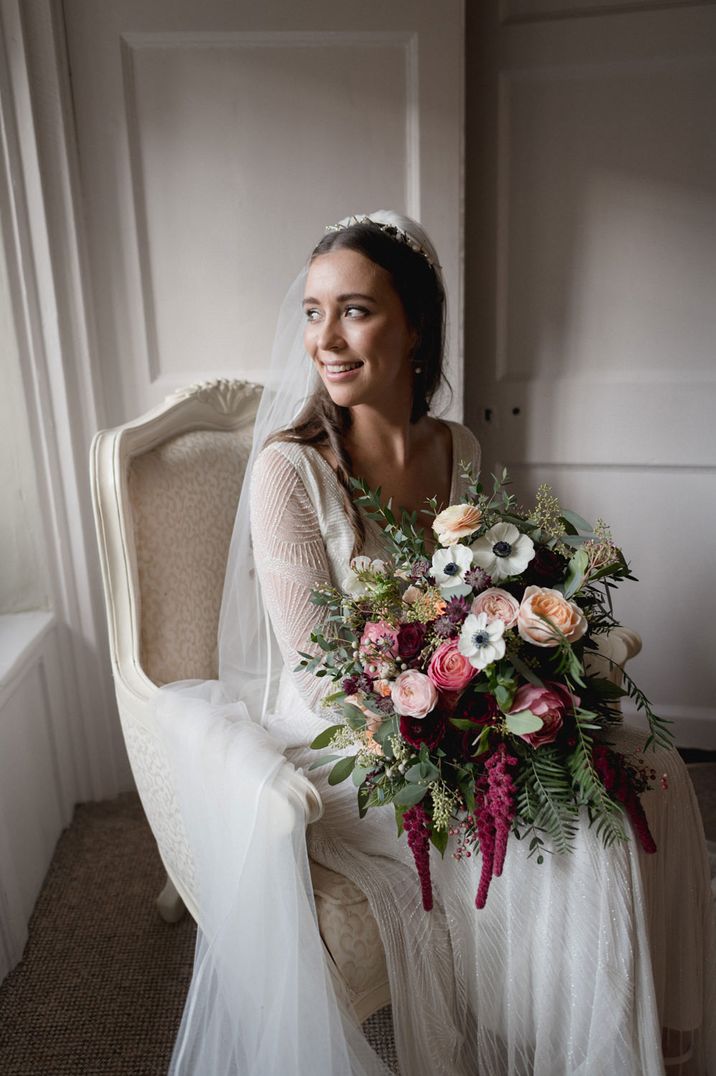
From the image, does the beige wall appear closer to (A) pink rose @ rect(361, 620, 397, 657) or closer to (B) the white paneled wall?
(B) the white paneled wall

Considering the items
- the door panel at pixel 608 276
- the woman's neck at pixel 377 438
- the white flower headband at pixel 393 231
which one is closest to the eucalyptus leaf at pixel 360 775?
the woman's neck at pixel 377 438

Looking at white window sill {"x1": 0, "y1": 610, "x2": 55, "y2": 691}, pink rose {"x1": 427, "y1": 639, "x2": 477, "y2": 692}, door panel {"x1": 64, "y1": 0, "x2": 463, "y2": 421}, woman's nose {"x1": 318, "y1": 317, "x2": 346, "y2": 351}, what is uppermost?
door panel {"x1": 64, "y1": 0, "x2": 463, "y2": 421}

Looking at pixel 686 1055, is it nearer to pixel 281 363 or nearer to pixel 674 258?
pixel 281 363

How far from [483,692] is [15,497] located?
1.58m

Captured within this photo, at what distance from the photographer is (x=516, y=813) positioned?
3.66 ft

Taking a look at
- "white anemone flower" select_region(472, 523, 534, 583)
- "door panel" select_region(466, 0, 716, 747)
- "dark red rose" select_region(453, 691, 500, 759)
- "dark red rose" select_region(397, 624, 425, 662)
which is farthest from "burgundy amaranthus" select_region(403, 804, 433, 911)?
"door panel" select_region(466, 0, 716, 747)

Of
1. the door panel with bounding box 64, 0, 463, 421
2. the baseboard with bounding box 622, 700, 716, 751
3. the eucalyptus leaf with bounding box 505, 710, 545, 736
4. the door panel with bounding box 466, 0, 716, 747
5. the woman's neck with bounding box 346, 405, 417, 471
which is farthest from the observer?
the baseboard with bounding box 622, 700, 716, 751

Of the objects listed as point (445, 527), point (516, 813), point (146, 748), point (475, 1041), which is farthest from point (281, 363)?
point (475, 1041)

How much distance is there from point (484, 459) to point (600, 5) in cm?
133

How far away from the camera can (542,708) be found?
1.06 metres

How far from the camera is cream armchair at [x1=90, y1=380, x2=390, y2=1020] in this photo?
1.61 meters

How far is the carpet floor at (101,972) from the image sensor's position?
1.64m

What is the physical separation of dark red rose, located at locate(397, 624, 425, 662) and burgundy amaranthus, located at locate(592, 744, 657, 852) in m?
0.29

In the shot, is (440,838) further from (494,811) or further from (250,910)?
(250,910)
